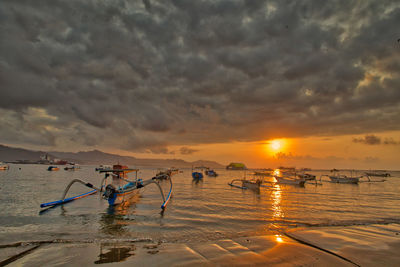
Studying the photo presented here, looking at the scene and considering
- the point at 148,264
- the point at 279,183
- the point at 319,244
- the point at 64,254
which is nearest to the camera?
the point at 148,264

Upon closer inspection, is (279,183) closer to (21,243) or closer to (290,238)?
(290,238)

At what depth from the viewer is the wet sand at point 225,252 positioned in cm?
851

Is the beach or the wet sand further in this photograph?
the beach

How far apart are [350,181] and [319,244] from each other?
7747 cm

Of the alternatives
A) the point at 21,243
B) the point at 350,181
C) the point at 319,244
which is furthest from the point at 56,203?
the point at 350,181

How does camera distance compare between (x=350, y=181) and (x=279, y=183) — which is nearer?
(x=279, y=183)

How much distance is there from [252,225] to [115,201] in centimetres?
1395

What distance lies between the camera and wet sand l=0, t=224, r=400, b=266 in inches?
335

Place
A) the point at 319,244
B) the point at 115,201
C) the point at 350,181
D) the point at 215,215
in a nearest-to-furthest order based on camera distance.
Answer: the point at 319,244
the point at 215,215
the point at 115,201
the point at 350,181

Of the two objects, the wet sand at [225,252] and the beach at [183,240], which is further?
the beach at [183,240]

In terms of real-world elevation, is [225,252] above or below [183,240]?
Result: above

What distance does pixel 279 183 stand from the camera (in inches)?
2635

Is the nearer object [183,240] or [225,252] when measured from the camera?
[225,252]

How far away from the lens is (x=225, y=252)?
9492 mm
